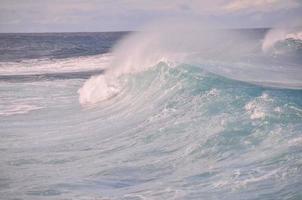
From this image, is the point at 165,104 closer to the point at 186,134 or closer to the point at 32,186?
the point at 186,134

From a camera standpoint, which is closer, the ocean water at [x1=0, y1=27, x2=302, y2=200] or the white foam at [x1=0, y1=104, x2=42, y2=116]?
the ocean water at [x1=0, y1=27, x2=302, y2=200]

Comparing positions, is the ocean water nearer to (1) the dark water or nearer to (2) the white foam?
(2) the white foam

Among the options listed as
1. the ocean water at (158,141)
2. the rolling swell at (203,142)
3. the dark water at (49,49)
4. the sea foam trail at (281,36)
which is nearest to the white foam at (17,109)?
the ocean water at (158,141)

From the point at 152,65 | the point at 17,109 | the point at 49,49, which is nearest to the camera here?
the point at 17,109

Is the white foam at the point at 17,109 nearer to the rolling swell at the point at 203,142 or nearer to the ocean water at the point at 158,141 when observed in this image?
the ocean water at the point at 158,141

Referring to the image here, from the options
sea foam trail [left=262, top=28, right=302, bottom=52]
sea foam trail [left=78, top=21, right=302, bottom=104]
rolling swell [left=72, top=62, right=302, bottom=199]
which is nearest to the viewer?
rolling swell [left=72, top=62, right=302, bottom=199]

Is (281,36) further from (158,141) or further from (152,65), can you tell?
(158,141)

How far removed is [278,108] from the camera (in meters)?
9.72

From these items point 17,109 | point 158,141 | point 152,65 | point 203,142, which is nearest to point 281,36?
point 152,65

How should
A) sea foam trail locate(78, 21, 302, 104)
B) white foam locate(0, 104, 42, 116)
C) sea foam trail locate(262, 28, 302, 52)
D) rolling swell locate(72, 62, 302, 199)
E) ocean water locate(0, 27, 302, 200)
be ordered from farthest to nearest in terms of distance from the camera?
sea foam trail locate(262, 28, 302, 52)
sea foam trail locate(78, 21, 302, 104)
white foam locate(0, 104, 42, 116)
ocean water locate(0, 27, 302, 200)
rolling swell locate(72, 62, 302, 199)

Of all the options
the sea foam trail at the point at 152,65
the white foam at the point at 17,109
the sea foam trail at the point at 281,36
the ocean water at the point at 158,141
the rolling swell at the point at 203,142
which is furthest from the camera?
the sea foam trail at the point at 281,36

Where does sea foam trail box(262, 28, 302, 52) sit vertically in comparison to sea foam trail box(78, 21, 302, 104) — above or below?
above

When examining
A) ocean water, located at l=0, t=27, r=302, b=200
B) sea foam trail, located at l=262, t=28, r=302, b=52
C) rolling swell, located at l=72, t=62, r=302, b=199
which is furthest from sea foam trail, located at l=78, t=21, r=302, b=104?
sea foam trail, located at l=262, t=28, r=302, b=52

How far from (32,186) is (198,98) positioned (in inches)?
226
